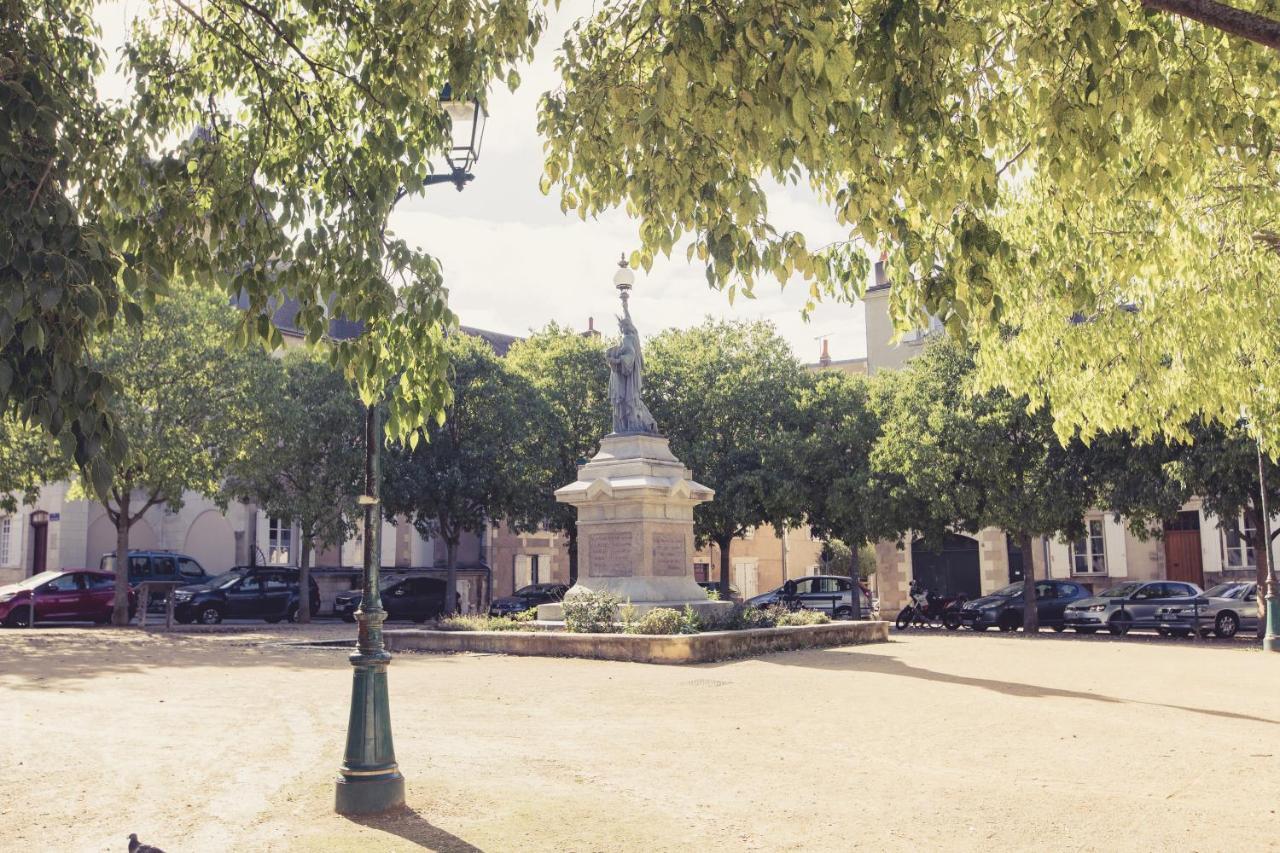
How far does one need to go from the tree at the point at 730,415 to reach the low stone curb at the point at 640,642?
444 inches

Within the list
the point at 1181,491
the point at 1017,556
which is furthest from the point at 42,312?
the point at 1017,556

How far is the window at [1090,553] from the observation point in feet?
127

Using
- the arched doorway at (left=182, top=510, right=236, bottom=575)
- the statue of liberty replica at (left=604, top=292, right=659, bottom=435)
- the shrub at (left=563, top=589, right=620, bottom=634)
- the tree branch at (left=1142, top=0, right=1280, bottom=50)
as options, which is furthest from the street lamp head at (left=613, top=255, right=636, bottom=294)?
the arched doorway at (left=182, top=510, right=236, bottom=575)

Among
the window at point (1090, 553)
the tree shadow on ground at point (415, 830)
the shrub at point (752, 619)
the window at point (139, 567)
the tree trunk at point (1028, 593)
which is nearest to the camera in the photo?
the tree shadow on ground at point (415, 830)

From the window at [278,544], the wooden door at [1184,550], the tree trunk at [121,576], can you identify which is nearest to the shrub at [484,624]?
the tree trunk at [121,576]

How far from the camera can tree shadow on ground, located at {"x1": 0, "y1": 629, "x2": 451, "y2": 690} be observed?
14.7 meters

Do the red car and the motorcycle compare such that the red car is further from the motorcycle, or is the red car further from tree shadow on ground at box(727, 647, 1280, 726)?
the motorcycle

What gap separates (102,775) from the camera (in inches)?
297

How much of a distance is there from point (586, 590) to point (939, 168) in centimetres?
1298

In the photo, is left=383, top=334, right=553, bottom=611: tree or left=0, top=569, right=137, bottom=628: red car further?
left=383, top=334, right=553, bottom=611: tree

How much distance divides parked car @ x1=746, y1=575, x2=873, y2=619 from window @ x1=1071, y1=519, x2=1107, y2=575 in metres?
10.5

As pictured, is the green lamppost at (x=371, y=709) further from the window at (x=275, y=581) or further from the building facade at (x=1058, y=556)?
the building facade at (x=1058, y=556)

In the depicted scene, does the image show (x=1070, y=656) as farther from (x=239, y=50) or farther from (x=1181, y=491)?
(x=239, y=50)

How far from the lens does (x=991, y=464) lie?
27.0 m
